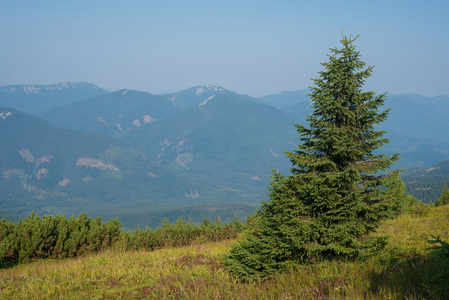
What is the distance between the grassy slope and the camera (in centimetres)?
568

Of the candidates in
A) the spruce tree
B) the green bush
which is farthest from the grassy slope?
the green bush

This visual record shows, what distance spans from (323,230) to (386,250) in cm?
215

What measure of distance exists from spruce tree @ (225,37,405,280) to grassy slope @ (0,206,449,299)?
1.82 ft

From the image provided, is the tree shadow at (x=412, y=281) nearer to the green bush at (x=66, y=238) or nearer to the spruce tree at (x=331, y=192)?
the spruce tree at (x=331, y=192)

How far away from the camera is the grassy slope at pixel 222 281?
5.68 metres

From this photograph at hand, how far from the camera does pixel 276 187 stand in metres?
8.62

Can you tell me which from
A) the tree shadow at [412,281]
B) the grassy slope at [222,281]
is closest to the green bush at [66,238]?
the grassy slope at [222,281]

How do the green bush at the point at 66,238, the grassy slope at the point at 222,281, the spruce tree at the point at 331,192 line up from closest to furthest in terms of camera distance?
the grassy slope at the point at 222,281 → the spruce tree at the point at 331,192 → the green bush at the point at 66,238

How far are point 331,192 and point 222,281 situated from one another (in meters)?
3.52

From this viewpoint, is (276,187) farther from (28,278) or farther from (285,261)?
(28,278)

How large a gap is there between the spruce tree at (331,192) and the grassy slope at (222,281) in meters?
0.55

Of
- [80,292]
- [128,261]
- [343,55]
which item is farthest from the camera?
[128,261]

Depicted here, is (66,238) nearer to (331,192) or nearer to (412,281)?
(331,192)

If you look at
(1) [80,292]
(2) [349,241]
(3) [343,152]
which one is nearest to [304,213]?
(2) [349,241]
